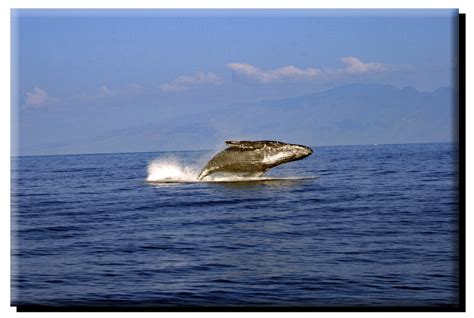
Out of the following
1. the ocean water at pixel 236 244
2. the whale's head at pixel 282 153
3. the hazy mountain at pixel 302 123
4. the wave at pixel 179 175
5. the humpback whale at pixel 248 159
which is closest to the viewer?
the ocean water at pixel 236 244

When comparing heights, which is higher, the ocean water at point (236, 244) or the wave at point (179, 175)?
the wave at point (179, 175)

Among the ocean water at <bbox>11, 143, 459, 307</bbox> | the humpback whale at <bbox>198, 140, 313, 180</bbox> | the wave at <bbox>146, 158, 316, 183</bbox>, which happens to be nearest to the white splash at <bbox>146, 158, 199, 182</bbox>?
the wave at <bbox>146, 158, 316, 183</bbox>

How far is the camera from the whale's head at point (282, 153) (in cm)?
1508

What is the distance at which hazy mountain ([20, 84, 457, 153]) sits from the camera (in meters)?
13.1

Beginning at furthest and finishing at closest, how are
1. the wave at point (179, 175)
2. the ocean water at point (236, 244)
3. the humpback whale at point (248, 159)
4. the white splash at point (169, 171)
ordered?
the humpback whale at point (248, 159) → the wave at point (179, 175) → the white splash at point (169, 171) → the ocean water at point (236, 244)

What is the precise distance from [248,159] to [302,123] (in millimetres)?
4078

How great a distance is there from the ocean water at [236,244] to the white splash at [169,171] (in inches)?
45.2

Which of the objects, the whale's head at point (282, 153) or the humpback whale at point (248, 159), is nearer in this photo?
the whale's head at point (282, 153)

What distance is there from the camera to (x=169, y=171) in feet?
52.1

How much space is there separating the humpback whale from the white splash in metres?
0.25

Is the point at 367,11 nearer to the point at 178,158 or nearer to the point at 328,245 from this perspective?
the point at 328,245

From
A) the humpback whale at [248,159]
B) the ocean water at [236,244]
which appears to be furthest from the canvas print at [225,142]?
the humpback whale at [248,159]

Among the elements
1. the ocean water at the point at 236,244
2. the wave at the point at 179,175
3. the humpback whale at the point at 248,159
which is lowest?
the ocean water at the point at 236,244

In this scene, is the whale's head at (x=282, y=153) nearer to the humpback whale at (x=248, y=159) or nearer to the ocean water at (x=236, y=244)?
the humpback whale at (x=248, y=159)
